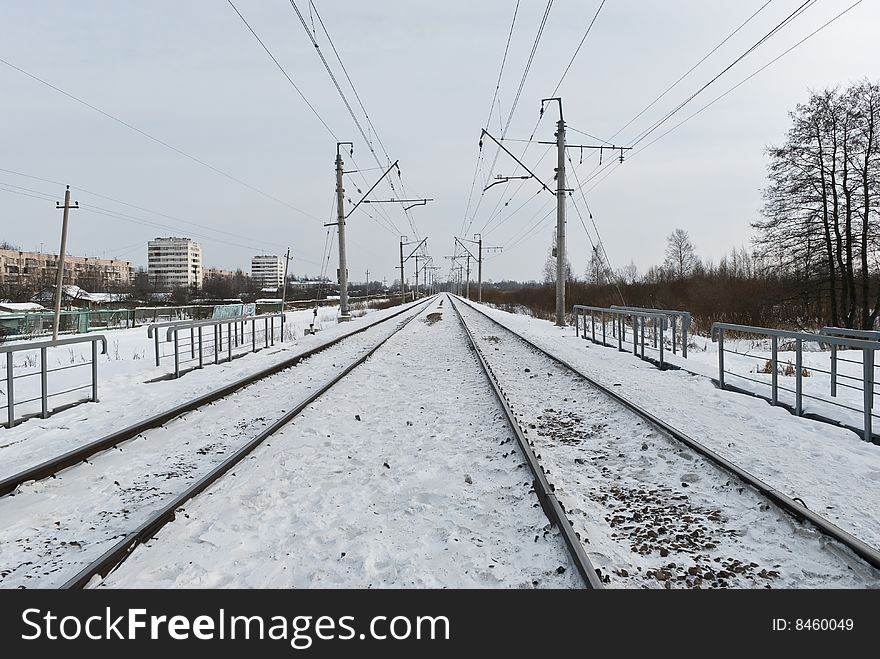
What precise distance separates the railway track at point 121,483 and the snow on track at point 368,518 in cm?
28

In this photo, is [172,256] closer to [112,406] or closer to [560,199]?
[560,199]

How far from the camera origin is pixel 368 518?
13.8 ft

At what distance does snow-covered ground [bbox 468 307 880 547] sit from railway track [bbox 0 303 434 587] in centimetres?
485

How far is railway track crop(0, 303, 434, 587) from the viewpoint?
12.0 ft

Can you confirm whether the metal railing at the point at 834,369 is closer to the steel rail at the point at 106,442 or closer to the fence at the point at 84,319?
the steel rail at the point at 106,442

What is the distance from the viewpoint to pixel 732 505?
434 cm

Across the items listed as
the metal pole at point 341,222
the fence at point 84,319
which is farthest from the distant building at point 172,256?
the metal pole at point 341,222

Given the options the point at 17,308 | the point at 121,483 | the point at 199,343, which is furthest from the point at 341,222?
the point at 121,483

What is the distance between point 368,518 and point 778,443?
451cm

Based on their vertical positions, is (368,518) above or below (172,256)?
below

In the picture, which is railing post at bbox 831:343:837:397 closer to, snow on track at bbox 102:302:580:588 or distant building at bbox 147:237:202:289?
snow on track at bbox 102:302:580:588

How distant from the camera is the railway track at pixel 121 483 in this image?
12.0 ft
